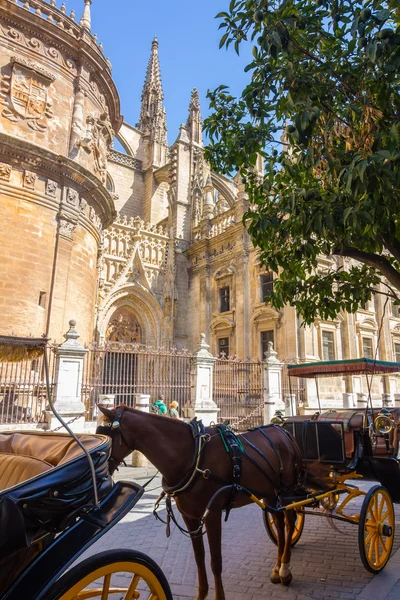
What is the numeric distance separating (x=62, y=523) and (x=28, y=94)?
49.9ft

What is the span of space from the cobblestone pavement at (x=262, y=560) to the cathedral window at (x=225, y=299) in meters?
16.1

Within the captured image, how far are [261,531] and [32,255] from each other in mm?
11063

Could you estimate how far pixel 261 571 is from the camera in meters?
4.35

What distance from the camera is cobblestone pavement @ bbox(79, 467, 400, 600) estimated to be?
387cm

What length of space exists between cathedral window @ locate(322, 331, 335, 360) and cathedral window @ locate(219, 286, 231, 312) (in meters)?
5.30

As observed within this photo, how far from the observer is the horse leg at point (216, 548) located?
3.45m

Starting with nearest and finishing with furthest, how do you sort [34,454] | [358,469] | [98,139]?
[34,454]
[358,469]
[98,139]

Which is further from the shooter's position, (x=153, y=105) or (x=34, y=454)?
(x=153, y=105)

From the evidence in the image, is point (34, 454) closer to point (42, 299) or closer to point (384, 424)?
point (384, 424)

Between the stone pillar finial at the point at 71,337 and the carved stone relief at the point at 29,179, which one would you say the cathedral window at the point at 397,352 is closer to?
the stone pillar finial at the point at 71,337

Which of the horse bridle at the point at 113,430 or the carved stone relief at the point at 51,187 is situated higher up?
the carved stone relief at the point at 51,187

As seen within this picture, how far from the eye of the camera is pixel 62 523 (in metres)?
2.45

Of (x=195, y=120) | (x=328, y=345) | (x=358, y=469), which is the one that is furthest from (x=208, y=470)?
(x=195, y=120)

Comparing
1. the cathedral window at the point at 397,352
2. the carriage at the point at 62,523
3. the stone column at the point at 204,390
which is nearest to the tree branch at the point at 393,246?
the carriage at the point at 62,523
